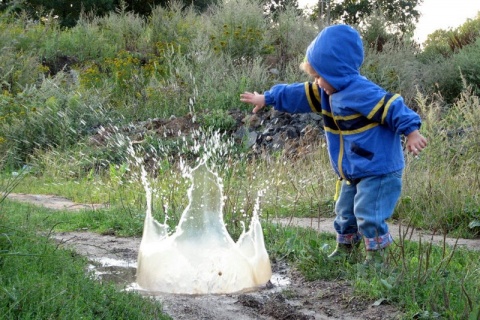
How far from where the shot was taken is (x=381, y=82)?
41.9ft

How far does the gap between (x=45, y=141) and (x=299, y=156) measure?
14.7 feet

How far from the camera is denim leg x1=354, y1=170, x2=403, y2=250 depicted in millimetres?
4582

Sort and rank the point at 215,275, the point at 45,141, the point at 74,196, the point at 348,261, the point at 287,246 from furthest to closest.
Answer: the point at 45,141 → the point at 74,196 → the point at 287,246 → the point at 348,261 → the point at 215,275

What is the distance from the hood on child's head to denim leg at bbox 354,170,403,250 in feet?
2.22

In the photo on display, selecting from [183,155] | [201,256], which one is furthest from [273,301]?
[183,155]

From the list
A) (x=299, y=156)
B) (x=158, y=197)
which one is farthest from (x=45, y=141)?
(x=158, y=197)

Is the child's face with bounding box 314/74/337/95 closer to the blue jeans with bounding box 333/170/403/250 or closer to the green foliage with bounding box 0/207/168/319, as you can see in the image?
the blue jeans with bounding box 333/170/403/250

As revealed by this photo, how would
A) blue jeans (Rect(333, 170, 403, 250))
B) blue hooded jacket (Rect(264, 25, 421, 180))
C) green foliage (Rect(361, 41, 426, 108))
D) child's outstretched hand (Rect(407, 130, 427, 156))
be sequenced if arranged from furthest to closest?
1. green foliage (Rect(361, 41, 426, 108))
2. blue jeans (Rect(333, 170, 403, 250))
3. blue hooded jacket (Rect(264, 25, 421, 180))
4. child's outstretched hand (Rect(407, 130, 427, 156))

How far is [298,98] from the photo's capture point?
16.7 ft

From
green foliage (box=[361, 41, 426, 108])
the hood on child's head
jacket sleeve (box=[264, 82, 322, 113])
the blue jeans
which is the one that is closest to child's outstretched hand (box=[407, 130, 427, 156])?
the blue jeans

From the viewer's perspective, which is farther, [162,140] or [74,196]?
[162,140]

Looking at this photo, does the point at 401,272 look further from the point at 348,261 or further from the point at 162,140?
the point at 162,140

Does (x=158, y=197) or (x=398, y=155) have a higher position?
(x=398, y=155)

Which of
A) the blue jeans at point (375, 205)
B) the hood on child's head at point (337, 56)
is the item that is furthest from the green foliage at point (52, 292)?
the hood on child's head at point (337, 56)
